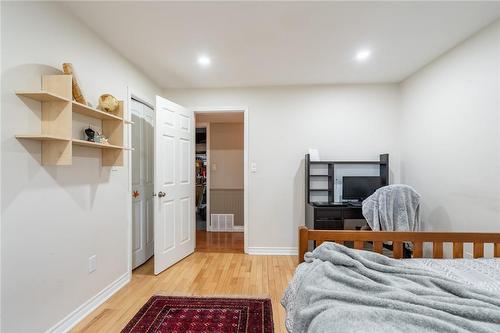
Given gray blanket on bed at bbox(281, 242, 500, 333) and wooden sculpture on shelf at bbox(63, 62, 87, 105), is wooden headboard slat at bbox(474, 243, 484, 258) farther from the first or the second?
wooden sculpture on shelf at bbox(63, 62, 87, 105)

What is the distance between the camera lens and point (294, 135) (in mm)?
3453

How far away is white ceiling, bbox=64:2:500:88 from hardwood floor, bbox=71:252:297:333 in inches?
92.4

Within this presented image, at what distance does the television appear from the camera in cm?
322

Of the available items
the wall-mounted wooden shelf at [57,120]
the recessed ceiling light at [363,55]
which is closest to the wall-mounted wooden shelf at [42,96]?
the wall-mounted wooden shelf at [57,120]

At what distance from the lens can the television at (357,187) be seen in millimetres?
3221

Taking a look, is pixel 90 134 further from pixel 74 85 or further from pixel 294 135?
pixel 294 135

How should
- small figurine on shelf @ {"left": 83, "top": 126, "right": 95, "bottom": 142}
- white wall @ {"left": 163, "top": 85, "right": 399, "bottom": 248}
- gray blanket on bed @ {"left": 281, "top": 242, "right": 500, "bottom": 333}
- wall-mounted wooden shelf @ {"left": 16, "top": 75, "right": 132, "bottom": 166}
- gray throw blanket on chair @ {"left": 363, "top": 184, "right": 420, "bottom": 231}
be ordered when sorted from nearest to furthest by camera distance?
gray blanket on bed @ {"left": 281, "top": 242, "right": 500, "bottom": 333}, wall-mounted wooden shelf @ {"left": 16, "top": 75, "right": 132, "bottom": 166}, small figurine on shelf @ {"left": 83, "top": 126, "right": 95, "bottom": 142}, gray throw blanket on chair @ {"left": 363, "top": 184, "right": 420, "bottom": 231}, white wall @ {"left": 163, "top": 85, "right": 399, "bottom": 248}

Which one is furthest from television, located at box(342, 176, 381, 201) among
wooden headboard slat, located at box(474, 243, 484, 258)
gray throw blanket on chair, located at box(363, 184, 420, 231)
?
wooden headboard slat, located at box(474, 243, 484, 258)

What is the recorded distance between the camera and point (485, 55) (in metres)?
2.05

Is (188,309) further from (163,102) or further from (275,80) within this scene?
(275,80)

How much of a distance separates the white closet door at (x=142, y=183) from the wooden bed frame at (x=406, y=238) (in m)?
2.13

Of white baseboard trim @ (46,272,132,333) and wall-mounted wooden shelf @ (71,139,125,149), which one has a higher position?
wall-mounted wooden shelf @ (71,139,125,149)

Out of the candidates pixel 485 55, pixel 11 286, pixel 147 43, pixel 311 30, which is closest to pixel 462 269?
pixel 485 55

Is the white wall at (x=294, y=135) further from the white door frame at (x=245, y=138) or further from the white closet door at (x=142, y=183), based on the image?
the white closet door at (x=142, y=183)
